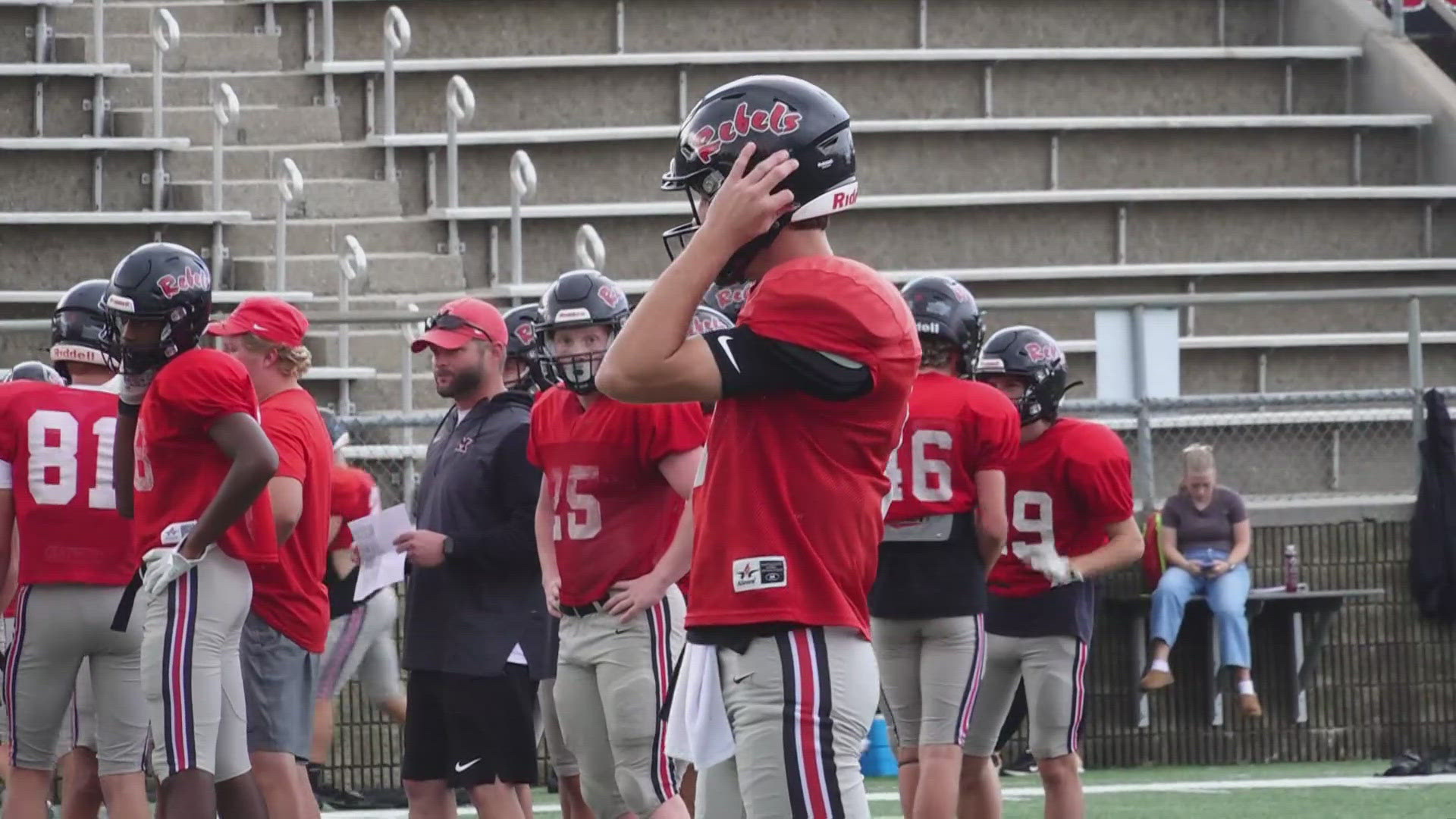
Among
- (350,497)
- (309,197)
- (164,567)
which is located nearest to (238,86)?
(309,197)

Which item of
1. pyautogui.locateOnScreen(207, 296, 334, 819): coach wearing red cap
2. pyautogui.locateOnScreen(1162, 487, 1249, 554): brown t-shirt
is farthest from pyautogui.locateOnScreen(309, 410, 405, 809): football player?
pyautogui.locateOnScreen(1162, 487, 1249, 554): brown t-shirt

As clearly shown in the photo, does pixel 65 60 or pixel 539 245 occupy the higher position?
pixel 65 60

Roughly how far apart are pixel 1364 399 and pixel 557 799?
4560mm

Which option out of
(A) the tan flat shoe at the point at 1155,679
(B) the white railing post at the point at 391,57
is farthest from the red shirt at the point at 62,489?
(B) the white railing post at the point at 391,57

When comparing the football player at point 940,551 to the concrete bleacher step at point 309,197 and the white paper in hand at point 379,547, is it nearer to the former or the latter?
the white paper in hand at point 379,547

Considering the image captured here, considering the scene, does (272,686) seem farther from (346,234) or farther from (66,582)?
(346,234)

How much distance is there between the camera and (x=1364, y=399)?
458 inches

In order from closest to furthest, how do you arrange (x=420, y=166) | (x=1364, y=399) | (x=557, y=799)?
(x=557, y=799) → (x=1364, y=399) → (x=420, y=166)

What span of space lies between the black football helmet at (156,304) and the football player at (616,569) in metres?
1.01

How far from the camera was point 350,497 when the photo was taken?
9.46 meters

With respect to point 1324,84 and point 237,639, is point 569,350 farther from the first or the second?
point 1324,84

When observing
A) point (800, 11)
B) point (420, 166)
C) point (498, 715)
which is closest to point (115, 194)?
point (420, 166)

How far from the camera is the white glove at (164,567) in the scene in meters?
6.07

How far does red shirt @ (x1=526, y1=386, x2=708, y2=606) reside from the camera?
6254 millimetres
